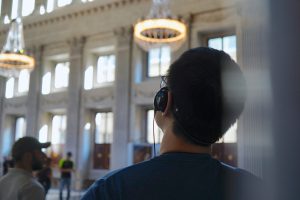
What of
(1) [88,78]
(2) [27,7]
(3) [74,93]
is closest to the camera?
(3) [74,93]

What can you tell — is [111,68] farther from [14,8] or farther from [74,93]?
[14,8]

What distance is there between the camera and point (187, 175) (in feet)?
3.18

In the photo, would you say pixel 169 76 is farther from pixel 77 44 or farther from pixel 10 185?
pixel 77 44

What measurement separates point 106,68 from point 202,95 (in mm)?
18950

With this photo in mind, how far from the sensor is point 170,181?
37.4 inches

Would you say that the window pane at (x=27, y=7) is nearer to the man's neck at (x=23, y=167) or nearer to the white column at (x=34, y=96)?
the white column at (x=34, y=96)

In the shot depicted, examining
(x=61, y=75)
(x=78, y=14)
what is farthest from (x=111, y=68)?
(x=61, y=75)

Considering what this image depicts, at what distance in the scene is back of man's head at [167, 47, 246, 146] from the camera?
0.99 m

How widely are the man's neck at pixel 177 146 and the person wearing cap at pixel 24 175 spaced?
1.50 meters

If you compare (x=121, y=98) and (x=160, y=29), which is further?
(x=121, y=98)

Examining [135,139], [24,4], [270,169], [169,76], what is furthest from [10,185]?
[24,4]

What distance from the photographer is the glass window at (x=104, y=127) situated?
62.7ft

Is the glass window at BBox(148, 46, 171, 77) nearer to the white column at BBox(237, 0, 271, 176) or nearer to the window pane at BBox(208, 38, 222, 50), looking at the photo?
the window pane at BBox(208, 38, 222, 50)

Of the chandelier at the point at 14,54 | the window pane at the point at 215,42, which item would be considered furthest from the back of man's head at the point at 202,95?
the window pane at the point at 215,42
